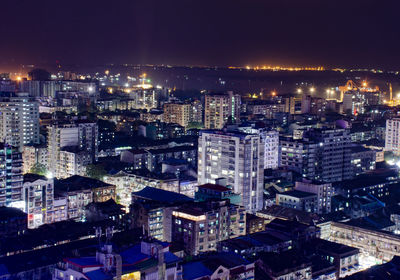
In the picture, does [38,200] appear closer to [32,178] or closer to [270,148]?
[32,178]

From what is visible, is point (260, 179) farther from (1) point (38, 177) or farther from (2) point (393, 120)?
(2) point (393, 120)

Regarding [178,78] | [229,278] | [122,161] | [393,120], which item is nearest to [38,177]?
[122,161]

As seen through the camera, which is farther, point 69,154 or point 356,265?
point 69,154

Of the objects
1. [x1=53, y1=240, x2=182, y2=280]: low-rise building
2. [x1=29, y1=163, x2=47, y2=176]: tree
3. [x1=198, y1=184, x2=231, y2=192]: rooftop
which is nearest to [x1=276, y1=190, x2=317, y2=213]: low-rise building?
[x1=198, y1=184, x2=231, y2=192]: rooftop

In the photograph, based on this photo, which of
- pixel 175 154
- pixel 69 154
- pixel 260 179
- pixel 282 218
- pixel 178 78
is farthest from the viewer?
pixel 178 78

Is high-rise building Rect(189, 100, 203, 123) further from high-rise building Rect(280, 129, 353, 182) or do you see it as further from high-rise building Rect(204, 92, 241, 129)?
high-rise building Rect(280, 129, 353, 182)

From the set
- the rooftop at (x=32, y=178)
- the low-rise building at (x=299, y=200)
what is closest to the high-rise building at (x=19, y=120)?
the rooftop at (x=32, y=178)

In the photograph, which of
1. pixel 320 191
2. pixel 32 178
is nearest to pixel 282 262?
pixel 320 191
